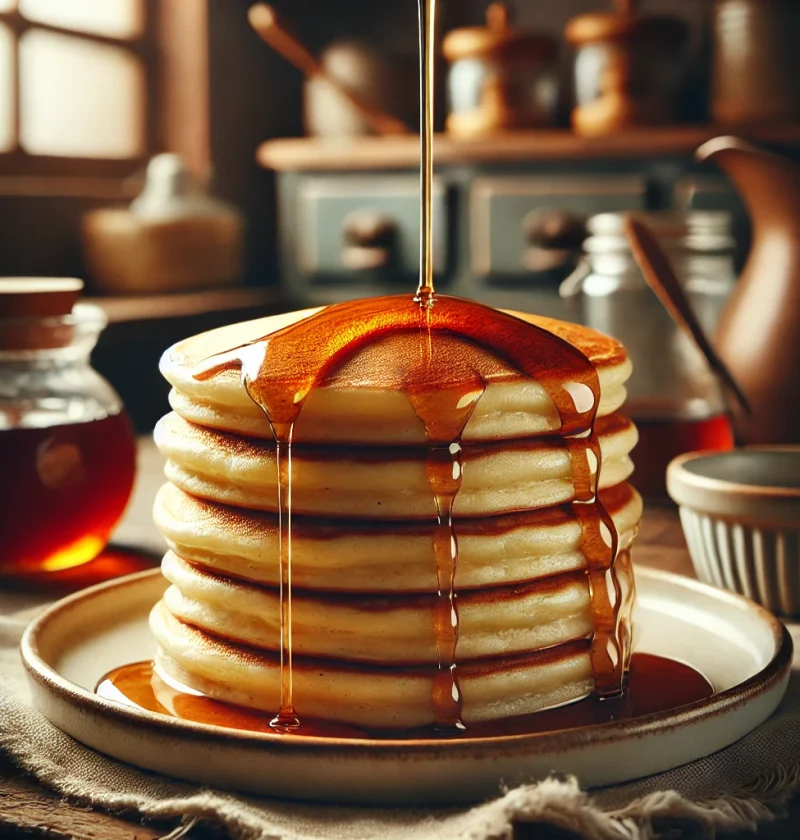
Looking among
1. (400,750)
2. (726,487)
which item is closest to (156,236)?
(726,487)

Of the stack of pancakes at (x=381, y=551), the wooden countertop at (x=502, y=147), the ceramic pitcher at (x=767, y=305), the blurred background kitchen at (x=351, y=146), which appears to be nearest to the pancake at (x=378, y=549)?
the stack of pancakes at (x=381, y=551)

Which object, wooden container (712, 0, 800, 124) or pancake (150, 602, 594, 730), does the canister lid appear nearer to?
wooden container (712, 0, 800, 124)

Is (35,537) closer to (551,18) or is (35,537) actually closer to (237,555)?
(237,555)

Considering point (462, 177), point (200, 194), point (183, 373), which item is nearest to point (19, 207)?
point (200, 194)

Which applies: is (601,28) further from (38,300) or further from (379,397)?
(379,397)

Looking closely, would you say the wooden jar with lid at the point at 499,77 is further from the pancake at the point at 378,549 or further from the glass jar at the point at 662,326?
the pancake at the point at 378,549
